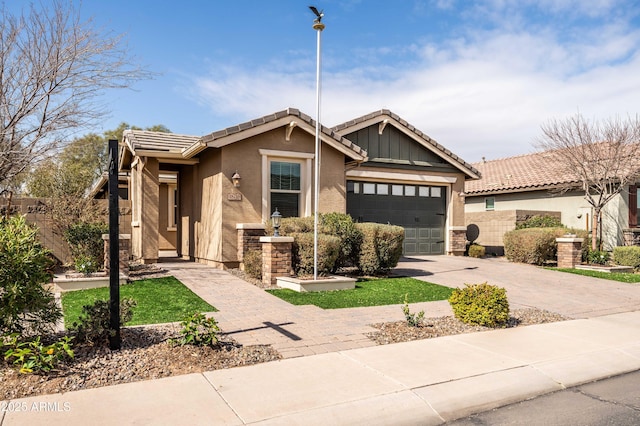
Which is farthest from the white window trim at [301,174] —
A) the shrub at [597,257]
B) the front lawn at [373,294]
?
the shrub at [597,257]

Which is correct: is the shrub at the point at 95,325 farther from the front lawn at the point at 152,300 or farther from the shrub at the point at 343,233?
the shrub at the point at 343,233

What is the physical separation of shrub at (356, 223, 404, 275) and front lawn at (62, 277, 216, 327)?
4529mm

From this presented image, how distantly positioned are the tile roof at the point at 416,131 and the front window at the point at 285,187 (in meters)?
3.60

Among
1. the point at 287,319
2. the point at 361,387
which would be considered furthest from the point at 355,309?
the point at 361,387

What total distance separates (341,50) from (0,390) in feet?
35.3

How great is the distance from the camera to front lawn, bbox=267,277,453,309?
9.23 meters

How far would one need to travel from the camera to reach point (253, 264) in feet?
37.9

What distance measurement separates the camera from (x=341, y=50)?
41.4ft

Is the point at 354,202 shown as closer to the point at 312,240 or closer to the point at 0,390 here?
the point at 312,240

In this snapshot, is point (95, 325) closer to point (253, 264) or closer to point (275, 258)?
point (275, 258)

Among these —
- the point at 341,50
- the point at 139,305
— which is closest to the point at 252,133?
the point at 341,50

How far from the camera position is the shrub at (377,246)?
1206 centimetres

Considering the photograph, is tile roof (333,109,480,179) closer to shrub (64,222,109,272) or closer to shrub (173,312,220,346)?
shrub (64,222,109,272)

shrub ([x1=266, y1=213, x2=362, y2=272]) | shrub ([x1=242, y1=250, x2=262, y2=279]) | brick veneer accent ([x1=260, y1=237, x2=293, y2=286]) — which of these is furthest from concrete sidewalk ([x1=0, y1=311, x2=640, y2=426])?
shrub ([x1=242, y1=250, x2=262, y2=279])
